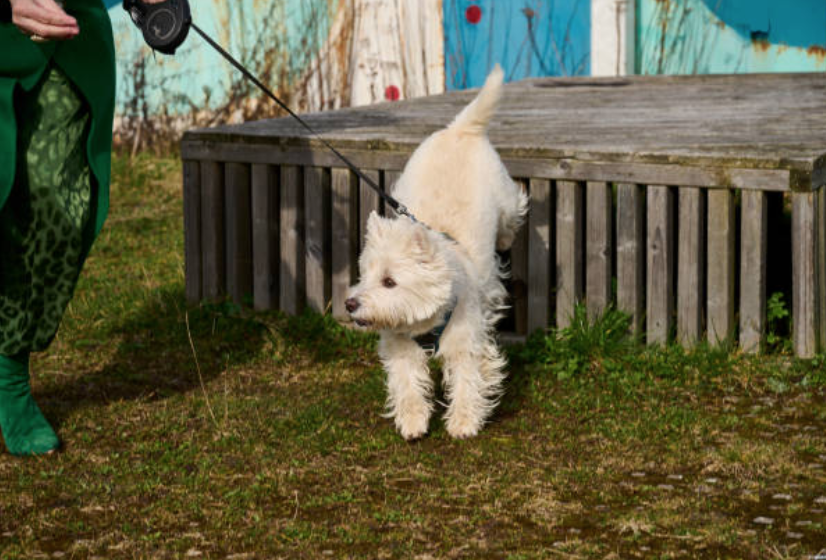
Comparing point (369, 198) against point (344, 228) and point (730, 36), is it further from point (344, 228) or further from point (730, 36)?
point (730, 36)

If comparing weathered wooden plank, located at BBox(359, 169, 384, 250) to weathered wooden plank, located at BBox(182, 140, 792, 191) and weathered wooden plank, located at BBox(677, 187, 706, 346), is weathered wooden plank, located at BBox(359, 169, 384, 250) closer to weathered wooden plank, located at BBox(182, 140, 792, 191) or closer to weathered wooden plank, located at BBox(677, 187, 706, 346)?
weathered wooden plank, located at BBox(182, 140, 792, 191)

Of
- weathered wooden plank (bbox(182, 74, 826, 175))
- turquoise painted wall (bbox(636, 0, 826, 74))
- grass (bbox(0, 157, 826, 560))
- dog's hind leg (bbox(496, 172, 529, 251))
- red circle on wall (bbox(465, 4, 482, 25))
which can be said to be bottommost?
grass (bbox(0, 157, 826, 560))

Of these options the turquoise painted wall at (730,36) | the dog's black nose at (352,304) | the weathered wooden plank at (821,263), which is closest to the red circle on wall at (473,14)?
the turquoise painted wall at (730,36)

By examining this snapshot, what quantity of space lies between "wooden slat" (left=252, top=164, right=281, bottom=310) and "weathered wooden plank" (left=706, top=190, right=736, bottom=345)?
7.37 ft

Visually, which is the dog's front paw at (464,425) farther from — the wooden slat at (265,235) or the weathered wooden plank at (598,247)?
the wooden slat at (265,235)

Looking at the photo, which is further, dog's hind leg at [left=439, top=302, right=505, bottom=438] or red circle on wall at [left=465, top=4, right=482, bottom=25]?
red circle on wall at [left=465, top=4, right=482, bottom=25]

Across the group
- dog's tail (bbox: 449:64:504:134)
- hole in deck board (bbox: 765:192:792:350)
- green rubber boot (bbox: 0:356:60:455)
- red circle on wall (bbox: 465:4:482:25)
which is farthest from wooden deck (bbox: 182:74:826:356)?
red circle on wall (bbox: 465:4:482:25)

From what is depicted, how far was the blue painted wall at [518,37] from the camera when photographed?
32.1 feet

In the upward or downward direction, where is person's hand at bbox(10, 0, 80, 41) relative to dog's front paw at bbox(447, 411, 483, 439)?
upward

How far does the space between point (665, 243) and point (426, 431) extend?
156 centimetres

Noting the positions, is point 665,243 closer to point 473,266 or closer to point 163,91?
point 473,266

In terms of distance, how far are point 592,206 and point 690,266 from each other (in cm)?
52

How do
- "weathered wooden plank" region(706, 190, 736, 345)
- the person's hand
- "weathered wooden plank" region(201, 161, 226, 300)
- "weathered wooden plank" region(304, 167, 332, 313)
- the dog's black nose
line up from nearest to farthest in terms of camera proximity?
the person's hand, the dog's black nose, "weathered wooden plank" region(706, 190, 736, 345), "weathered wooden plank" region(304, 167, 332, 313), "weathered wooden plank" region(201, 161, 226, 300)

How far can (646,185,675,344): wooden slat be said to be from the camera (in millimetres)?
5879
